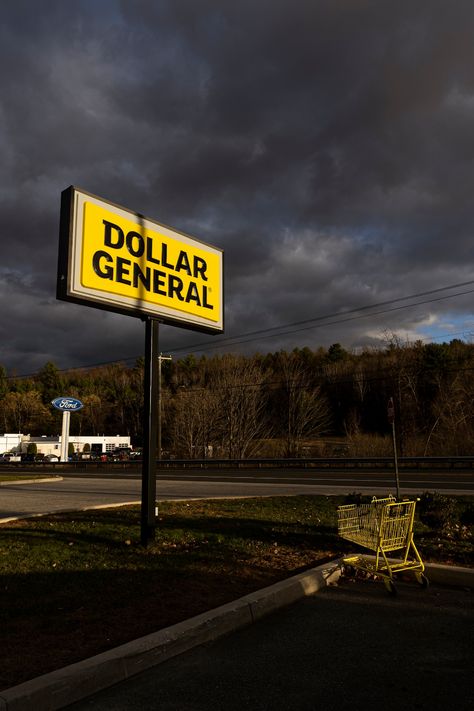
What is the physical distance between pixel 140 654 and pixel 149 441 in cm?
383

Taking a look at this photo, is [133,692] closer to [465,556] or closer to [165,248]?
[465,556]

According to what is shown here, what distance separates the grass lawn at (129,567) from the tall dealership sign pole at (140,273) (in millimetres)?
1000

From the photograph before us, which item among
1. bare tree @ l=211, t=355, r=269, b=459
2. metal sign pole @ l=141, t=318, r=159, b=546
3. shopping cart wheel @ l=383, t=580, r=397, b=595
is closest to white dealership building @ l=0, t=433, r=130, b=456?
bare tree @ l=211, t=355, r=269, b=459

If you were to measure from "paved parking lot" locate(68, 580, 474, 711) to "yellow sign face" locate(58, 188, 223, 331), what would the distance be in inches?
189

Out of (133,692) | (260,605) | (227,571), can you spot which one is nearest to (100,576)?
(227,571)

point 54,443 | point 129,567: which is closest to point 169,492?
point 129,567

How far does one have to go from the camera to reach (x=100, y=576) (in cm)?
584

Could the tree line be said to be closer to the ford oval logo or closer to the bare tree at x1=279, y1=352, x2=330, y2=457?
the bare tree at x1=279, y1=352, x2=330, y2=457

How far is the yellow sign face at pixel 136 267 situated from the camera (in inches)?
293

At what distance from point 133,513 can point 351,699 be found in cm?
757

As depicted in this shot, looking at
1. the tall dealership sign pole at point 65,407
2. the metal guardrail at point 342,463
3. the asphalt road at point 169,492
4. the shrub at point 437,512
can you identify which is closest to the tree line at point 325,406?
the metal guardrail at point 342,463

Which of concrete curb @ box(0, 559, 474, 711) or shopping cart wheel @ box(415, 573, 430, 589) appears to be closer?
concrete curb @ box(0, 559, 474, 711)

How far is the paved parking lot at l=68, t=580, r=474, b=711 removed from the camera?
3355mm

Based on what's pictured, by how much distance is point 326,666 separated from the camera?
3873mm
